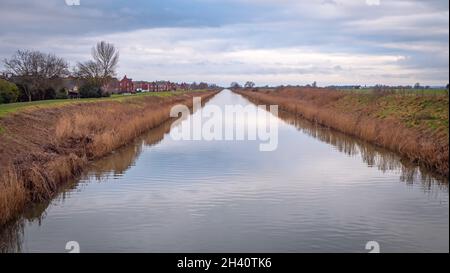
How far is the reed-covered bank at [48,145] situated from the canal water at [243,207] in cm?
47

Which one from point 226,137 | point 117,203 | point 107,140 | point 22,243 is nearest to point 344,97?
point 226,137

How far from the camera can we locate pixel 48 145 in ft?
59.1

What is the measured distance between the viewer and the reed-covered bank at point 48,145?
1162 centimetres

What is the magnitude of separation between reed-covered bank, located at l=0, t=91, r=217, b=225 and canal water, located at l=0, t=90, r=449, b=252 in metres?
0.47

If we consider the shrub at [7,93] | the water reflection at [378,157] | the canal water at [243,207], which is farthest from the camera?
the shrub at [7,93]

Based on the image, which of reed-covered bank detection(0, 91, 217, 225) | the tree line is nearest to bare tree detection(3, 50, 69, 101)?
the tree line

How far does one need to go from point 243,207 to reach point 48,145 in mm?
9288

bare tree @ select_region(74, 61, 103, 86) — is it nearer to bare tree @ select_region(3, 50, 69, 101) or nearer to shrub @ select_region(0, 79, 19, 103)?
bare tree @ select_region(3, 50, 69, 101)

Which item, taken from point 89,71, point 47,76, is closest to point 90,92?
point 47,76

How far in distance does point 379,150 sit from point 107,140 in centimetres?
1180

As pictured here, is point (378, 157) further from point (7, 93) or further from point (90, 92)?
point (90, 92)

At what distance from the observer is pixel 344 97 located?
1806 inches

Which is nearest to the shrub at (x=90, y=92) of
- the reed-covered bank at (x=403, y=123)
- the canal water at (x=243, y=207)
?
the reed-covered bank at (x=403, y=123)

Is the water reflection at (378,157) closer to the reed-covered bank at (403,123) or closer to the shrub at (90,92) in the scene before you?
the reed-covered bank at (403,123)
